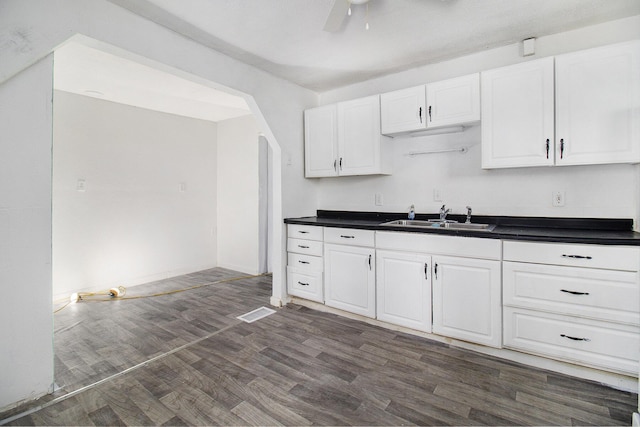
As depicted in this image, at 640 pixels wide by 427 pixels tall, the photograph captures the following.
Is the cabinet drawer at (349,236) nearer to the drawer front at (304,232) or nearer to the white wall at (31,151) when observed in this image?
the drawer front at (304,232)

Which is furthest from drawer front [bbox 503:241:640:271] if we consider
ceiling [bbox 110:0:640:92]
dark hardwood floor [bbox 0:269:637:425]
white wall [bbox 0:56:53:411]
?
white wall [bbox 0:56:53:411]

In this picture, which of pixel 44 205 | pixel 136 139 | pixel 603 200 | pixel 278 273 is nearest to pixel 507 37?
pixel 603 200

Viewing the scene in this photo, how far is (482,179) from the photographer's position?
2760 mm

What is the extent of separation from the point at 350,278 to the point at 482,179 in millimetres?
1512

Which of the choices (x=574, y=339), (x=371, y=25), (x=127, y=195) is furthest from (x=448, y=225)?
(x=127, y=195)

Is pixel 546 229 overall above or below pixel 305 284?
above

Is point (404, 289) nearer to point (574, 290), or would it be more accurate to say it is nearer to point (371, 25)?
point (574, 290)

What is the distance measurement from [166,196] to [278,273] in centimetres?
240

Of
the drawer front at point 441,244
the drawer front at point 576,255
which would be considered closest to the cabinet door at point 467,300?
the drawer front at point 441,244

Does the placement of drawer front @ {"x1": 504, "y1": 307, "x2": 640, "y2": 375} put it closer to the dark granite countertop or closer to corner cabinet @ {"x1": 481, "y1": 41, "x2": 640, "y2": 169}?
the dark granite countertop

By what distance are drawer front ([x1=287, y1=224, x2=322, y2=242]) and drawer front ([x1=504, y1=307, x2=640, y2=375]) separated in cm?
173

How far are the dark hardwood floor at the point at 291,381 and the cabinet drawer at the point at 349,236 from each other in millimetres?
760

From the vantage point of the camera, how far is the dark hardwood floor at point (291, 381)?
5.42 ft

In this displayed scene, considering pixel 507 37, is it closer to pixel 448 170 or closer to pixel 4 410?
pixel 448 170
